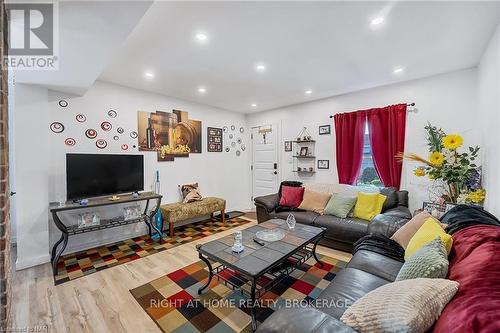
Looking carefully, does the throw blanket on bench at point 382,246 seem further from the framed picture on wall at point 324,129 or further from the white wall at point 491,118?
the framed picture on wall at point 324,129

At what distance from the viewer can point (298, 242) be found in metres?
2.17

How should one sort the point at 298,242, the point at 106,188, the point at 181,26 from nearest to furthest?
the point at 181,26
the point at 298,242
the point at 106,188

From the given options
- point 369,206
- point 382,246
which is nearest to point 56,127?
point 382,246

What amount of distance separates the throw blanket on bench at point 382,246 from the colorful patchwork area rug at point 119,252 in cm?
245

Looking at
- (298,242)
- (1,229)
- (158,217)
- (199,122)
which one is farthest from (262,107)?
(1,229)

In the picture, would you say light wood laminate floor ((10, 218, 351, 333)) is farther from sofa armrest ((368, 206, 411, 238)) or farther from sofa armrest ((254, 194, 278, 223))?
sofa armrest ((254, 194, 278, 223))

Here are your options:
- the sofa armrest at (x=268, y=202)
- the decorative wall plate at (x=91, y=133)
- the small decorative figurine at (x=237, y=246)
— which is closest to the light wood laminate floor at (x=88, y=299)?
the small decorative figurine at (x=237, y=246)

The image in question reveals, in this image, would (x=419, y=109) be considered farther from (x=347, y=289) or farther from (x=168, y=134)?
(x=168, y=134)

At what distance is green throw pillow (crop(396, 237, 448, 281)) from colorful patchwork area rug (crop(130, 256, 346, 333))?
102 cm

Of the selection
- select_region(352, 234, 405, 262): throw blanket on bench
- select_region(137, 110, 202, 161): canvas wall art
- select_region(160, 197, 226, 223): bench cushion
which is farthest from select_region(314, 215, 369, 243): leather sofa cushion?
select_region(137, 110, 202, 161): canvas wall art

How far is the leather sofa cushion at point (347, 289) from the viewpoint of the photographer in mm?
1321

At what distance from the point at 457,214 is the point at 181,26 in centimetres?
288

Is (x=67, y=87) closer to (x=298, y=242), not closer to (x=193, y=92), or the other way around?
(x=193, y=92)

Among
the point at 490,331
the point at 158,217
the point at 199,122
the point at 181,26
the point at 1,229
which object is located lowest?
the point at 158,217
